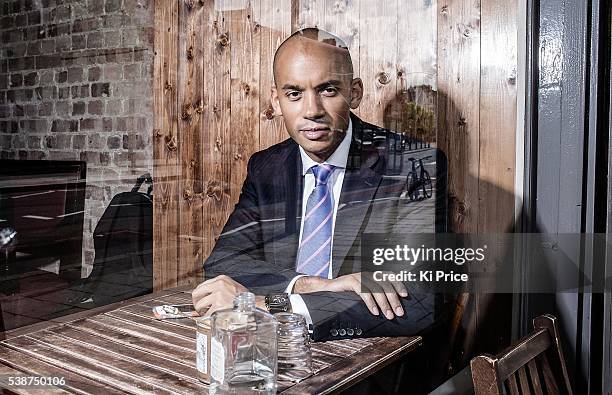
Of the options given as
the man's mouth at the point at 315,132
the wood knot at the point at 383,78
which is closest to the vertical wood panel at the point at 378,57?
the wood knot at the point at 383,78

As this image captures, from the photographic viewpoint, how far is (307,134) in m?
1.74

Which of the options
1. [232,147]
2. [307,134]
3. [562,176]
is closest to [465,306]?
[562,176]

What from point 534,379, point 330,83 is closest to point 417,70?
point 330,83

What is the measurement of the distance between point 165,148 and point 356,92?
0.49 meters

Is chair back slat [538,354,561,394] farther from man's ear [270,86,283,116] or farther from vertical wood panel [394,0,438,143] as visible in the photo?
man's ear [270,86,283,116]

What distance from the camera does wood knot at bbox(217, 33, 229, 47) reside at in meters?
1.64

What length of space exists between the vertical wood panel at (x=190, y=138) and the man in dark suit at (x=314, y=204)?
5 cm

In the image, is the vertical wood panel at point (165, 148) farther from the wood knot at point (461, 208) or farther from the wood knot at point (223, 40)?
the wood knot at point (461, 208)

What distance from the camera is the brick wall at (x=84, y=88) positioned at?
1431mm

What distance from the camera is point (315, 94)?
5.68 ft

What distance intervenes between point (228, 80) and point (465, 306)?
0.95 metres

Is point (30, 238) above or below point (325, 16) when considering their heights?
below

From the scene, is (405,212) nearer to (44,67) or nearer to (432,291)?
(432,291)

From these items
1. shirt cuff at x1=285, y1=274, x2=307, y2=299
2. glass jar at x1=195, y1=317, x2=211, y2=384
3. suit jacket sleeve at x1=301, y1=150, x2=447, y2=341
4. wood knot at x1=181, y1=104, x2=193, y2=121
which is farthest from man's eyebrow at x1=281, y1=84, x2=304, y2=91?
glass jar at x1=195, y1=317, x2=211, y2=384
